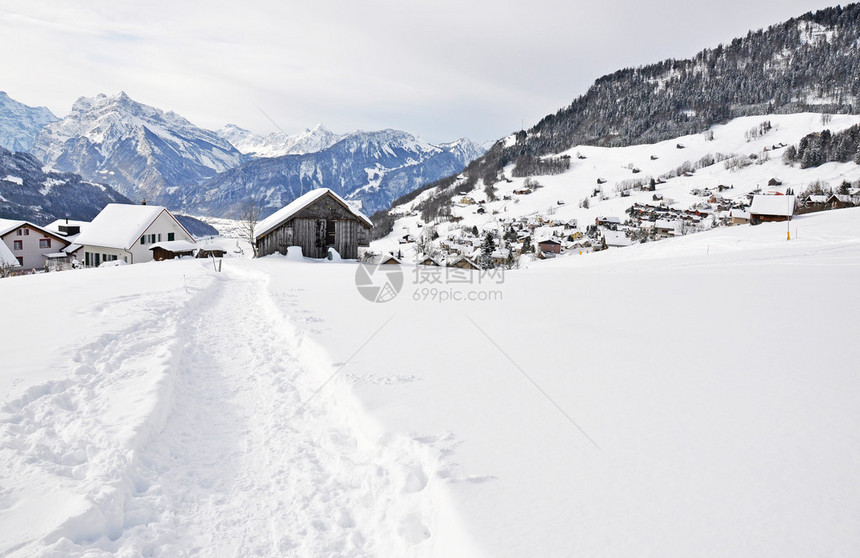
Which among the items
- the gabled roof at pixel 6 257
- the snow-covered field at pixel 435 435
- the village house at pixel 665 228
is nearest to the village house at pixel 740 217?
the village house at pixel 665 228

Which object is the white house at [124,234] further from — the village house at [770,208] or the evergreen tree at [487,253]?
the village house at [770,208]

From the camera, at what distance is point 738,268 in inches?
699

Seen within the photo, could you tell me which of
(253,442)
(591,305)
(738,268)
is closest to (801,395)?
(591,305)

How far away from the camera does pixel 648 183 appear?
136 m

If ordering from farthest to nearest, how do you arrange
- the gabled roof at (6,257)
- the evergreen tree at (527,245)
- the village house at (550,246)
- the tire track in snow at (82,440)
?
the evergreen tree at (527,245) → the village house at (550,246) → the gabled roof at (6,257) → the tire track in snow at (82,440)

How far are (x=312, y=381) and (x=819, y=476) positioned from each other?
6376 millimetres

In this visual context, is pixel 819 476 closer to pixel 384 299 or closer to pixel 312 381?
pixel 312 381

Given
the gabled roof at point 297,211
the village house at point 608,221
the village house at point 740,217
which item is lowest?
the gabled roof at point 297,211

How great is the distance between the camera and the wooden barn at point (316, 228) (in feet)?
107

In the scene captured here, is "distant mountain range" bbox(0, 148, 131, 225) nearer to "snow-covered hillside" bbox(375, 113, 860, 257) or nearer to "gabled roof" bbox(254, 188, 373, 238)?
"snow-covered hillside" bbox(375, 113, 860, 257)

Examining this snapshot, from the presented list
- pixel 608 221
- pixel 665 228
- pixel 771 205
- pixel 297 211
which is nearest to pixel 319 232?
pixel 297 211

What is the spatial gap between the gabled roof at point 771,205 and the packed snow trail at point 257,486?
76.3m

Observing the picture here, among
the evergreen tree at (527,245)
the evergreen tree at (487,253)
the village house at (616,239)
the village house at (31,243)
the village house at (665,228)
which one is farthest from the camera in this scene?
the evergreen tree at (527,245)

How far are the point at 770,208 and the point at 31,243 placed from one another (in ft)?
343
